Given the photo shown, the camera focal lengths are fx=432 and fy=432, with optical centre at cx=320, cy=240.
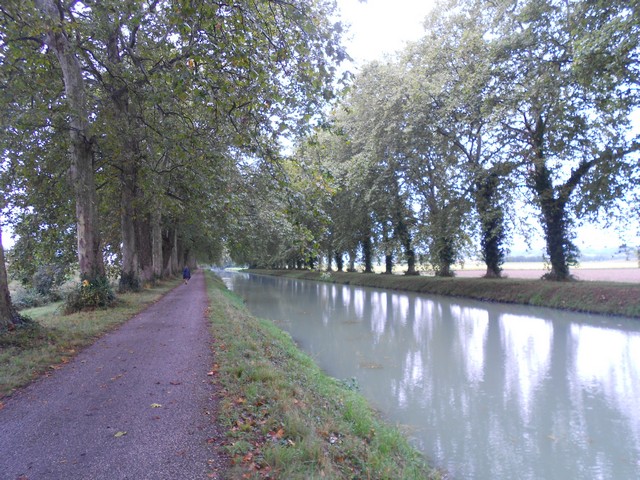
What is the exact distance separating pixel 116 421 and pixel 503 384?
24.6ft

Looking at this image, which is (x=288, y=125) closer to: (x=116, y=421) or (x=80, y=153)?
(x=116, y=421)

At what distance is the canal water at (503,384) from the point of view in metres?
5.86

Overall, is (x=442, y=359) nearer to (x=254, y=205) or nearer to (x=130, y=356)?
(x=130, y=356)

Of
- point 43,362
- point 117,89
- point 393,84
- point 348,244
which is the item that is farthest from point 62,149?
point 348,244

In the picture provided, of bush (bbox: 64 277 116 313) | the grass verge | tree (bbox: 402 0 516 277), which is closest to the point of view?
the grass verge

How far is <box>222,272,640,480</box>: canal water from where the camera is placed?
5.86 metres

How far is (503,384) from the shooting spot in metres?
9.00

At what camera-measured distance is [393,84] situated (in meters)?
25.8

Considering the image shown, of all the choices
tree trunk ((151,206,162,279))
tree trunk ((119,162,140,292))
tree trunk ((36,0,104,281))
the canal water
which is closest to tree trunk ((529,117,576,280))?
the canal water

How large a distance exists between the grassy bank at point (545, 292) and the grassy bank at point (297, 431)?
3.09 meters

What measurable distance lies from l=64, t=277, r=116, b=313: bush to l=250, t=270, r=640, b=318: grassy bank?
716 cm

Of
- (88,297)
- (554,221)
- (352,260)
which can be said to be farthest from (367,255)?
(88,297)

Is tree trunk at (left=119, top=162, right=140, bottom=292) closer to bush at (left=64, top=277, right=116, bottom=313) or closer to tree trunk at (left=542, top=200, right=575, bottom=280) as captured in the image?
bush at (left=64, top=277, right=116, bottom=313)

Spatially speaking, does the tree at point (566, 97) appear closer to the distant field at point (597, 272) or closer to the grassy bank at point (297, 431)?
the distant field at point (597, 272)
